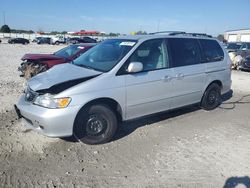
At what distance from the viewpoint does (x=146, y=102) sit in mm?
5031

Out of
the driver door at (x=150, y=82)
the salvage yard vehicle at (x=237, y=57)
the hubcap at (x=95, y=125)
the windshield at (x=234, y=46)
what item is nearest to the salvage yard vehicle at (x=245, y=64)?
the salvage yard vehicle at (x=237, y=57)

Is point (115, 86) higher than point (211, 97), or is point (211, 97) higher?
point (115, 86)

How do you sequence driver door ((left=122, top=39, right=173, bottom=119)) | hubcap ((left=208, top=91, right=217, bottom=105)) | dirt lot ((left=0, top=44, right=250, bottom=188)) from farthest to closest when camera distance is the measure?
hubcap ((left=208, top=91, right=217, bottom=105))
driver door ((left=122, top=39, right=173, bottom=119))
dirt lot ((left=0, top=44, right=250, bottom=188))

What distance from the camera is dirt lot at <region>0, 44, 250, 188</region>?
3594 millimetres

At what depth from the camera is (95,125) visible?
4.53m

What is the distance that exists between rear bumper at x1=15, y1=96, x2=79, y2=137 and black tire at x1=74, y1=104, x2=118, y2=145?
157 mm

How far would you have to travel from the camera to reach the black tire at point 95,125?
4.37 meters

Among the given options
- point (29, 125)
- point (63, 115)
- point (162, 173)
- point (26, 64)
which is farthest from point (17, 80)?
point (162, 173)

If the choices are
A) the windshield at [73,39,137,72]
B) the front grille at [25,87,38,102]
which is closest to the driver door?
the windshield at [73,39,137,72]

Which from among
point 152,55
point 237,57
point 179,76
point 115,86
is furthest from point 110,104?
point 237,57

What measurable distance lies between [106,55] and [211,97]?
2.95 meters

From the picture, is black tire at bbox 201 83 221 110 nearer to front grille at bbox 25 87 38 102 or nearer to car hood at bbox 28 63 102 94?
car hood at bbox 28 63 102 94

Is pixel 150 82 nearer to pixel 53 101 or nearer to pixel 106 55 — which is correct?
pixel 106 55

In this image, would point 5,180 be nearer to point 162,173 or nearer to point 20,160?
point 20,160
